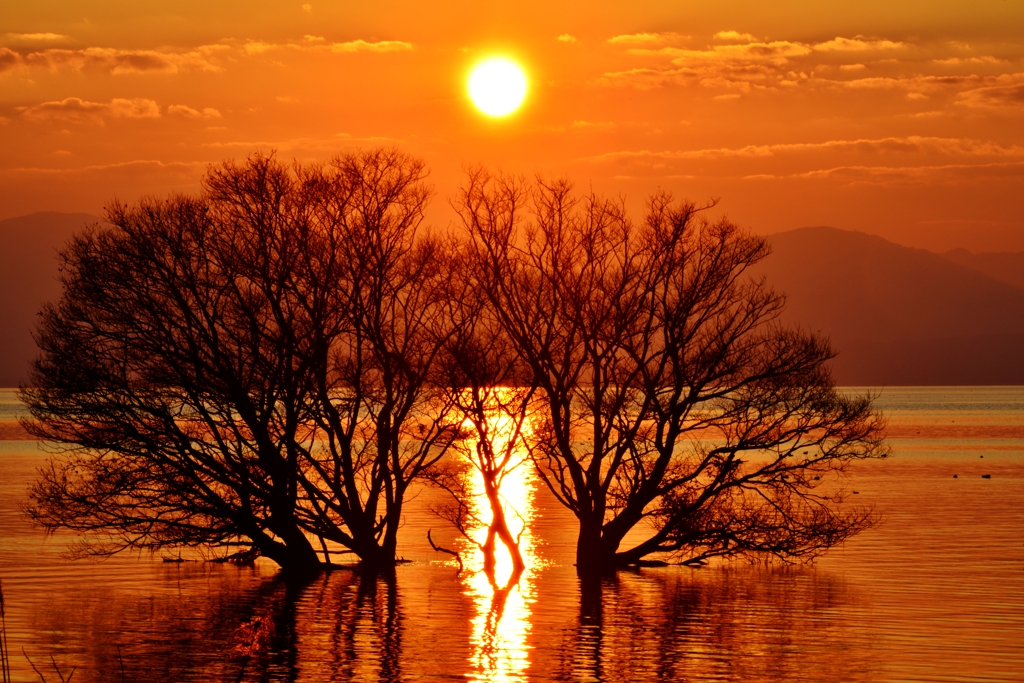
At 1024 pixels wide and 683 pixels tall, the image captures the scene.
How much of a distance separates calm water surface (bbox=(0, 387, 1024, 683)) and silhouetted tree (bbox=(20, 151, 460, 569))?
3114 mm

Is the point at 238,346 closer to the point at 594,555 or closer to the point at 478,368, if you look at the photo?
the point at 478,368

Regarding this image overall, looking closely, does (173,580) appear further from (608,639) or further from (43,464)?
(43,464)

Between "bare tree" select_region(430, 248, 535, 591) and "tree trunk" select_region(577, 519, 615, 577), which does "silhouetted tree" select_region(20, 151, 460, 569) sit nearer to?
"bare tree" select_region(430, 248, 535, 591)

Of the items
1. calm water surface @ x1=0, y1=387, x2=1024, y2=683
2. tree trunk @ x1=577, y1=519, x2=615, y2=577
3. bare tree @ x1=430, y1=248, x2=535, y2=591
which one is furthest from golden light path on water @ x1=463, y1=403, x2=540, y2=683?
tree trunk @ x1=577, y1=519, x2=615, y2=577

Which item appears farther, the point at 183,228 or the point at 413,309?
the point at 413,309

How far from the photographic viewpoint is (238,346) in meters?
40.0

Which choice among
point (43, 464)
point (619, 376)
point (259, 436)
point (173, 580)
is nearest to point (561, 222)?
point (619, 376)

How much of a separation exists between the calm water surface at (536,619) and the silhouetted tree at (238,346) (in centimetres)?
311

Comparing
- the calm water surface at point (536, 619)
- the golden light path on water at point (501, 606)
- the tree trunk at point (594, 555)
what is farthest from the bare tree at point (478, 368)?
the calm water surface at point (536, 619)

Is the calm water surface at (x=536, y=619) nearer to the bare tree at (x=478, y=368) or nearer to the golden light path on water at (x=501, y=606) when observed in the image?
the golden light path on water at (x=501, y=606)

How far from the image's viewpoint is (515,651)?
99.2 ft

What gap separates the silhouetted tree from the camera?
38.8m

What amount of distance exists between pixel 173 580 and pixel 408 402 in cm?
1118

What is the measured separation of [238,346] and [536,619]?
13645 mm
